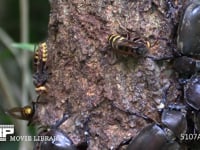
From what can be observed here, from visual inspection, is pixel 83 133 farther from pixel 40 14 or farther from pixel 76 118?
pixel 40 14

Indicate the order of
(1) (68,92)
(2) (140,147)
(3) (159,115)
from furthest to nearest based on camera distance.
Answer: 1. (1) (68,92)
2. (3) (159,115)
3. (2) (140,147)

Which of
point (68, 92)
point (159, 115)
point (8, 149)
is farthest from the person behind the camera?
point (8, 149)

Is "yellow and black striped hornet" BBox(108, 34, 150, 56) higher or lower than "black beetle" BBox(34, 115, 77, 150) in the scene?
higher

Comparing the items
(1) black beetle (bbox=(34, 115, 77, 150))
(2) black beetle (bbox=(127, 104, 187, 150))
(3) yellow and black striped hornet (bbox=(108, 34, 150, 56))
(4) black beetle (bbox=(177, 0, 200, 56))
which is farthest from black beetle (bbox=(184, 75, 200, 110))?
(1) black beetle (bbox=(34, 115, 77, 150))

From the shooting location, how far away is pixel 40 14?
5.96m

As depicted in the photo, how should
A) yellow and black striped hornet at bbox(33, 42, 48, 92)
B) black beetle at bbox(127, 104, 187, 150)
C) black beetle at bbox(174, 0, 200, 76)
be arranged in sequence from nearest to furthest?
black beetle at bbox(127, 104, 187, 150), black beetle at bbox(174, 0, 200, 76), yellow and black striped hornet at bbox(33, 42, 48, 92)

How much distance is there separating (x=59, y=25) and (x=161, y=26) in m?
0.60

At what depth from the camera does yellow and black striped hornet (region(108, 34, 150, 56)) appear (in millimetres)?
2420

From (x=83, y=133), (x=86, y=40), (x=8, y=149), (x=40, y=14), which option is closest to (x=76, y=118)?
(x=83, y=133)

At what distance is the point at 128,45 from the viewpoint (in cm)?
241

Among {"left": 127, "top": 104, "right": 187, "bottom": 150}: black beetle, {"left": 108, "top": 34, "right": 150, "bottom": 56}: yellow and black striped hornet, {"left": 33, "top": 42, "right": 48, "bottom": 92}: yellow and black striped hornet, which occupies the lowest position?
{"left": 127, "top": 104, "right": 187, "bottom": 150}: black beetle

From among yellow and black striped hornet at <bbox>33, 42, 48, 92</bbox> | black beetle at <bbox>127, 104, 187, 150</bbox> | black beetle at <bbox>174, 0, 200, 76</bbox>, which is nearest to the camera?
black beetle at <bbox>127, 104, 187, 150</bbox>

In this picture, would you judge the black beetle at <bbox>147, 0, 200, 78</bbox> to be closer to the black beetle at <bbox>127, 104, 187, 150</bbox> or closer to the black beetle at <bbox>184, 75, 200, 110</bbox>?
the black beetle at <bbox>184, 75, 200, 110</bbox>

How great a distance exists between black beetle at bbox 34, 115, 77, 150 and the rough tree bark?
0.04 metres
